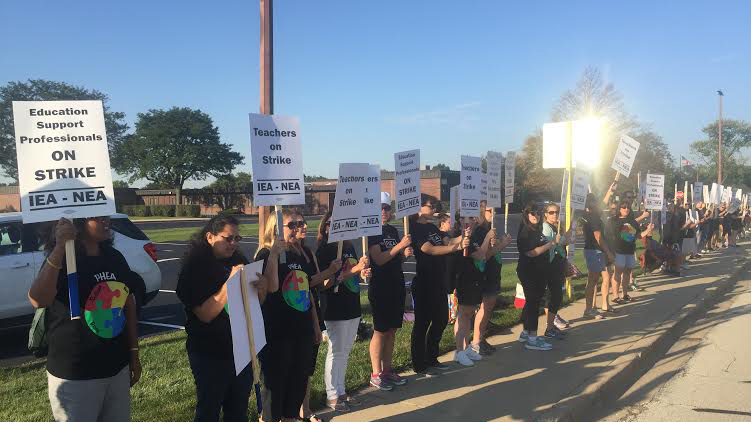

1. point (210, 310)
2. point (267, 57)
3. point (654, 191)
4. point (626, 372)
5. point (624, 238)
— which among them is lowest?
point (626, 372)

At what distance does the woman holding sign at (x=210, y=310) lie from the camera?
126 inches

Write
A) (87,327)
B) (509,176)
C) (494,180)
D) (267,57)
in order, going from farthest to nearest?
1. (509,176)
2. (494,180)
3. (267,57)
4. (87,327)

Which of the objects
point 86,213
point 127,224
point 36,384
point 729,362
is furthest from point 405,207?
point 127,224

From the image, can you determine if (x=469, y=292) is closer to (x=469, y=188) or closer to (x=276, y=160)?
(x=469, y=188)

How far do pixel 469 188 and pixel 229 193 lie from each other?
189ft

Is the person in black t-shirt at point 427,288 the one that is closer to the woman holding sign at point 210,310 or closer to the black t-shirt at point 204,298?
the woman holding sign at point 210,310

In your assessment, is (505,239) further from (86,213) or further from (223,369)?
(86,213)

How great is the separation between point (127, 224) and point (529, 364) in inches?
249

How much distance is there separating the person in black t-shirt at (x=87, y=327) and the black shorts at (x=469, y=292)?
3.74 m

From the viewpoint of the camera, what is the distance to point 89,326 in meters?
2.95

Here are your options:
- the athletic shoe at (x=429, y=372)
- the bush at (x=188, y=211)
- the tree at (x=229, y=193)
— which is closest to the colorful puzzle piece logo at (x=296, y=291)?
the athletic shoe at (x=429, y=372)

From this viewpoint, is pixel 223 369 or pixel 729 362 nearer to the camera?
pixel 223 369

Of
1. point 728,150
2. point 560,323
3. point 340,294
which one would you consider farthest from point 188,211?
point 728,150

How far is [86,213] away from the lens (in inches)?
121
